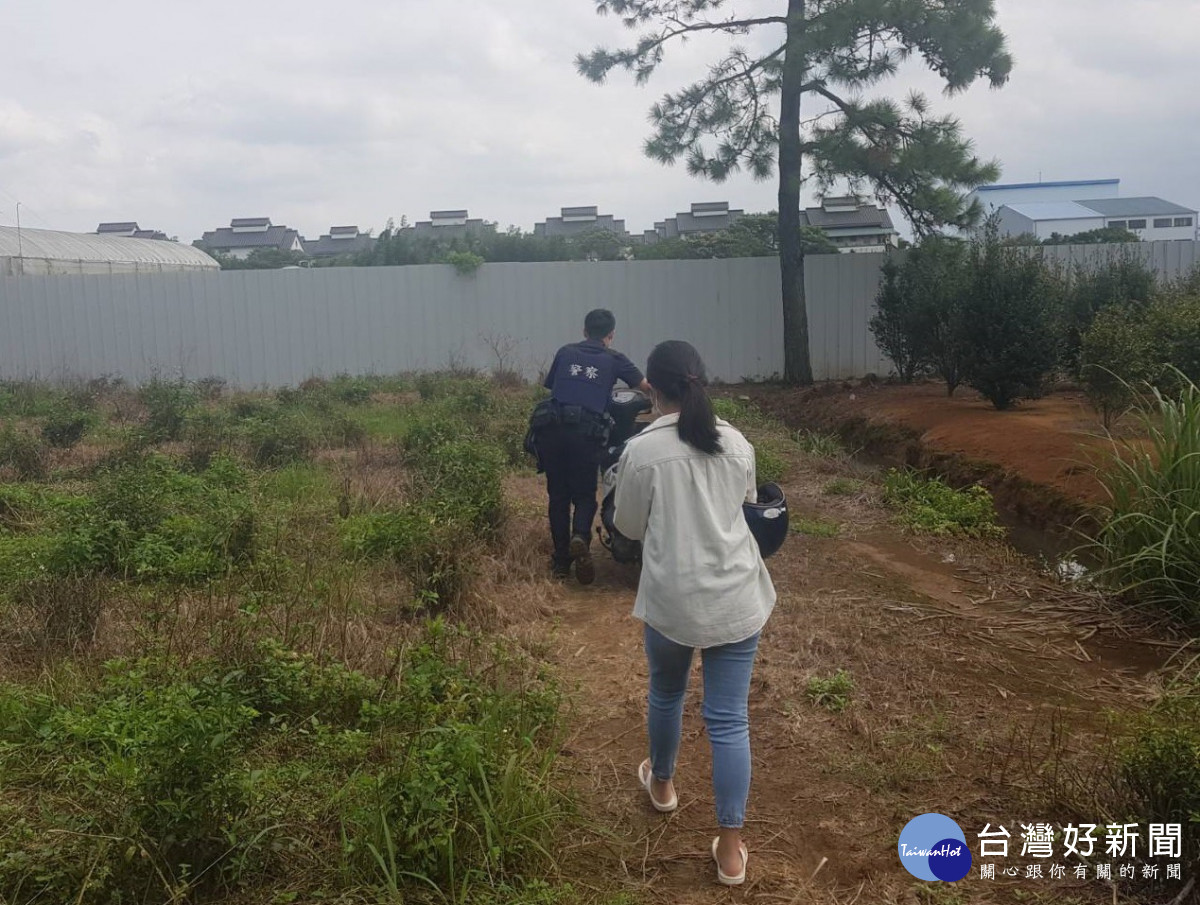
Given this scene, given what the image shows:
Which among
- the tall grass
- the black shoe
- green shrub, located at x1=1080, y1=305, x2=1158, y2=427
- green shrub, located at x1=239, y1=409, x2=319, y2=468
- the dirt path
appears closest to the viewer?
the dirt path

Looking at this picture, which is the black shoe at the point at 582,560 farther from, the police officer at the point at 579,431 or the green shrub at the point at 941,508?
the green shrub at the point at 941,508

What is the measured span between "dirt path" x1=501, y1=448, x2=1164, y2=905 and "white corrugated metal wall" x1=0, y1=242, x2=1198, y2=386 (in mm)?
10284

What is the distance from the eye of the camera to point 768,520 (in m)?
3.44

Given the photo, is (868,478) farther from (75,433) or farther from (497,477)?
(75,433)

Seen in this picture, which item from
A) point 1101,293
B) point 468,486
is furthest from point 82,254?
point 1101,293

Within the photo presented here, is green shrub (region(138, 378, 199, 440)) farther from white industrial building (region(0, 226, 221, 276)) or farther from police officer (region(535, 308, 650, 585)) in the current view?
white industrial building (region(0, 226, 221, 276))

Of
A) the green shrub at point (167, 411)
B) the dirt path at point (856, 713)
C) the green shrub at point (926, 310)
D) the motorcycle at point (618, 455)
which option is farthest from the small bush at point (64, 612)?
the green shrub at point (926, 310)

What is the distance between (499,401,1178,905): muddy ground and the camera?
306cm

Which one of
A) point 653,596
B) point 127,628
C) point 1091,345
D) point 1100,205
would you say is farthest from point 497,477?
point 1100,205

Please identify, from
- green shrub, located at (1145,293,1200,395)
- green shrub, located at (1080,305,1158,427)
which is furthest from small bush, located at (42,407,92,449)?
green shrub, located at (1145,293,1200,395)

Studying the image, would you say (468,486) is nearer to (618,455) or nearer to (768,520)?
(618,455)

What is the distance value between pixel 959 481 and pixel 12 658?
23.3ft

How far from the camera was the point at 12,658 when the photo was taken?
4.31 m

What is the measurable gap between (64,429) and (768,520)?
8.96 metres
